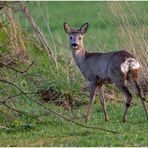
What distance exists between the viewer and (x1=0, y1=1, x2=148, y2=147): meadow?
9422 mm

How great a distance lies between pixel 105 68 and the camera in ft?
36.8

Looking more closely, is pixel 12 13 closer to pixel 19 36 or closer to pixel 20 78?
pixel 19 36

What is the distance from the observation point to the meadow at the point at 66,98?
942 centimetres

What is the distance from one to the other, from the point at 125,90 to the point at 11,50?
9.30 feet

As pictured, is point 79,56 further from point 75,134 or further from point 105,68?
point 75,134

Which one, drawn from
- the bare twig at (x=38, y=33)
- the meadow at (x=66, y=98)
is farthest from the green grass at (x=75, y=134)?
the bare twig at (x=38, y=33)

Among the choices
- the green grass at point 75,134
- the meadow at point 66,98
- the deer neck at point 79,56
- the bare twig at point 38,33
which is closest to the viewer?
the green grass at point 75,134

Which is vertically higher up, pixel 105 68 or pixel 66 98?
pixel 105 68

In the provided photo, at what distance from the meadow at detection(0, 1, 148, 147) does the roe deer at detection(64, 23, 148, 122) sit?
380 mm

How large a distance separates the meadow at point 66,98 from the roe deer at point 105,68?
0.38 meters

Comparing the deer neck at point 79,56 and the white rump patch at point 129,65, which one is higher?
the deer neck at point 79,56

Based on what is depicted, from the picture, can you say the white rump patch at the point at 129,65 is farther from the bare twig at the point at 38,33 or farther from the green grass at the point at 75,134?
the bare twig at the point at 38,33

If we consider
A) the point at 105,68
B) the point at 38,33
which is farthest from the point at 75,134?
the point at 38,33

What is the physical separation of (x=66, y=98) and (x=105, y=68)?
132cm
